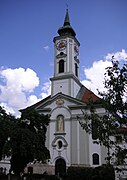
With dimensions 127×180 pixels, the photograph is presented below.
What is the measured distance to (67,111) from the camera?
3903 cm

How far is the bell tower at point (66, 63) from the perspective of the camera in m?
41.6

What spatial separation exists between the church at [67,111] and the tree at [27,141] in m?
8.78

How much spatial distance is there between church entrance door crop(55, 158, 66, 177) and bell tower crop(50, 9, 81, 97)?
33.9 ft

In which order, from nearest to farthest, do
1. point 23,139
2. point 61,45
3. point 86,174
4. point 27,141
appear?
point 27,141 → point 23,139 → point 86,174 → point 61,45

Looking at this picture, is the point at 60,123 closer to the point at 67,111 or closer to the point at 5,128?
the point at 67,111

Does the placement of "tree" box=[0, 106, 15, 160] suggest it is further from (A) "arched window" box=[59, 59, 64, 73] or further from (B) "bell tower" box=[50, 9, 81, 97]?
(A) "arched window" box=[59, 59, 64, 73]

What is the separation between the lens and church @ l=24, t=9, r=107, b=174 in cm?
3566

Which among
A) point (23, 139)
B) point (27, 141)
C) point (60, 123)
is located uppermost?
point (60, 123)

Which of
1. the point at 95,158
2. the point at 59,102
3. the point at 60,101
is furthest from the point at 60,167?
the point at 60,101

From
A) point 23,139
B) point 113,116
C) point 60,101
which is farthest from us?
point 60,101

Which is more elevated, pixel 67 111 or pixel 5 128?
pixel 67 111

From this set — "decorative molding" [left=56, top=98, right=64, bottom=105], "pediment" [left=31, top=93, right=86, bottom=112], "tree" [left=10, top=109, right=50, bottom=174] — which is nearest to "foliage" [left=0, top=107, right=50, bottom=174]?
"tree" [left=10, top=109, right=50, bottom=174]

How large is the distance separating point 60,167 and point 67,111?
8296 mm

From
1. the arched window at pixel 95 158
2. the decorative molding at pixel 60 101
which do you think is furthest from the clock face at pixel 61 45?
the arched window at pixel 95 158
